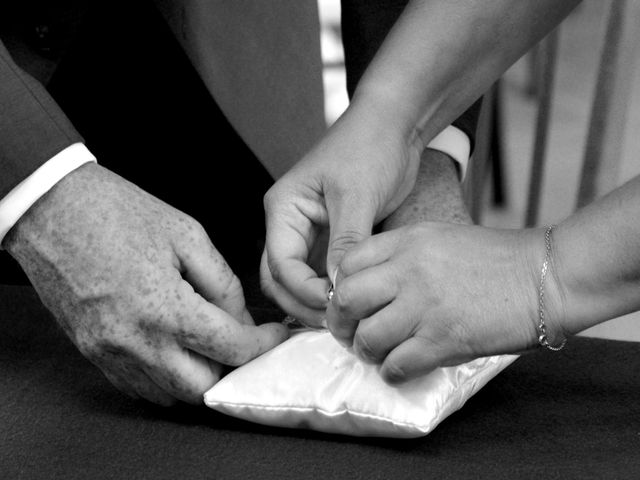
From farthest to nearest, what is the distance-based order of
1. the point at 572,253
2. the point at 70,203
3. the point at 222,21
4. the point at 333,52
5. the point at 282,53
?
the point at 333,52, the point at 282,53, the point at 222,21, the point at 70,203, the point at 572,253

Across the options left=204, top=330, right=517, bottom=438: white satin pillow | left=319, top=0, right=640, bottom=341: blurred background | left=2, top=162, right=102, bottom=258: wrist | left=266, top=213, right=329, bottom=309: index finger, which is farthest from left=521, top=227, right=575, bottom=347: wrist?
left=319, top=0, right=640, bottom=341: blurred background

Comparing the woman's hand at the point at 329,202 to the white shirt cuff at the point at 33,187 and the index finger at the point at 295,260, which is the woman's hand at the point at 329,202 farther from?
the white shirt cuff at the point at 33,187

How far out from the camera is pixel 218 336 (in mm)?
795

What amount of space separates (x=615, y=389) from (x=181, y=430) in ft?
1.37

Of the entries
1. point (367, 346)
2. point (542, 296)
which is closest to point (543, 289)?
point (542, 296)

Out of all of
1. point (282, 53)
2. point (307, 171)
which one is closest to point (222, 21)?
point (282, 53)

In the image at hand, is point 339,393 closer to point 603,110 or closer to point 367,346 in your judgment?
point 367,346

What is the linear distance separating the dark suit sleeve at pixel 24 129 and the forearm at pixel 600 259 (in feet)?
1.58

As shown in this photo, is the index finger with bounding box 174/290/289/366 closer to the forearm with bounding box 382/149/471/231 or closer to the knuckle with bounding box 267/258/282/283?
the knuckle with bounding box 267/258/282/283

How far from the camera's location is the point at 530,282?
706 mm

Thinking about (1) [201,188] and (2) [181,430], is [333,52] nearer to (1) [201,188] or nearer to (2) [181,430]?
(1) [201,188]

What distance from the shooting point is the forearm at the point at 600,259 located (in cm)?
67

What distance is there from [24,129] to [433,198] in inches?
18.8

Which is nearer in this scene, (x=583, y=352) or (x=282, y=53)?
(x=583, y=352)
